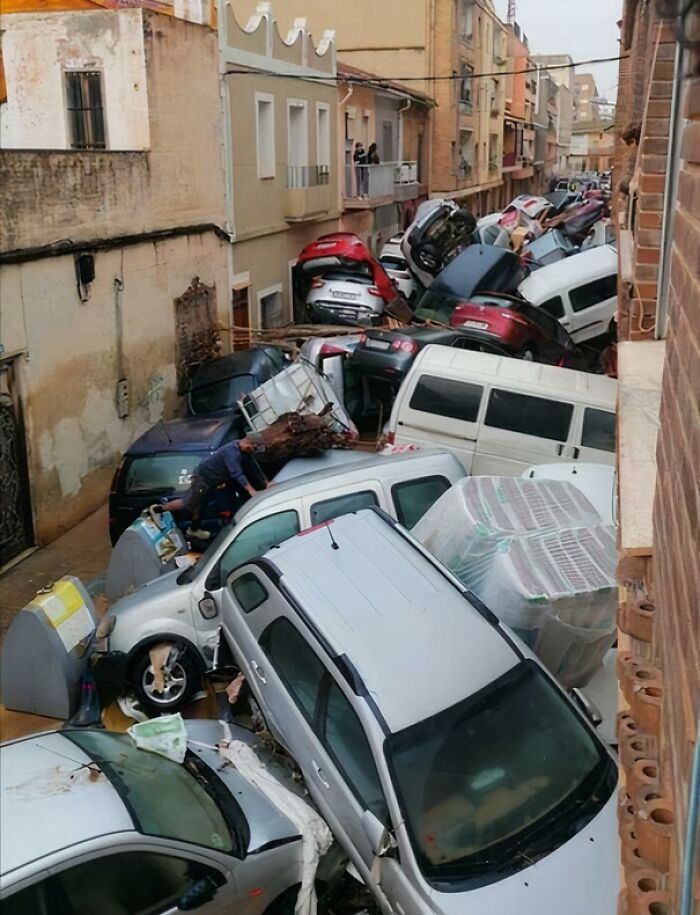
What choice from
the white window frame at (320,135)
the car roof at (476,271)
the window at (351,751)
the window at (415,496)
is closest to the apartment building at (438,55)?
the white window frame at (320,135)

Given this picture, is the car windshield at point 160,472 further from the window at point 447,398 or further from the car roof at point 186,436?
the window at point 447,398

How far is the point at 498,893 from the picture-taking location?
404 cm

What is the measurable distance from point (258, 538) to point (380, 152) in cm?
2100

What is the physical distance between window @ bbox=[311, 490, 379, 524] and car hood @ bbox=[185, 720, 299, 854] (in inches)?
84.1

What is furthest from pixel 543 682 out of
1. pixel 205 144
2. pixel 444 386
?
pixel 205 144

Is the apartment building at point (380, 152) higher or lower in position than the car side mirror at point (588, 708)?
higher

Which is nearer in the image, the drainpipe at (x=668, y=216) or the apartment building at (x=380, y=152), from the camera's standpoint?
the drainpipe at (x=668, y=216)

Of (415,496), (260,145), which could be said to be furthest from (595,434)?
(260,145)

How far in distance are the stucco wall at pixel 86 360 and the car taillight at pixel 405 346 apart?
3.88 meters

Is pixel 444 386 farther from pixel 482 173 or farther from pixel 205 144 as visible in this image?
pixel 482 173

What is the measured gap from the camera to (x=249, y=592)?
606 cm

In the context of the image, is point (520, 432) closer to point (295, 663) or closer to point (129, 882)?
point (295, 663)

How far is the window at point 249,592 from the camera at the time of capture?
5902 mm

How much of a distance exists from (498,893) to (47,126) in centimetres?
1301
